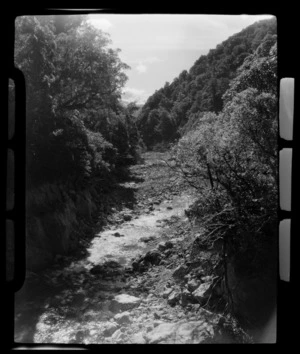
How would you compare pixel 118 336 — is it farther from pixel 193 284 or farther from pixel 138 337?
pixel 193 284

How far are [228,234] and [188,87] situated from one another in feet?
7.42

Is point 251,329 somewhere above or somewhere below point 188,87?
below

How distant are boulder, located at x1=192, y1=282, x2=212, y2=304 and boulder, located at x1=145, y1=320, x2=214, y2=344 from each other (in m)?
0.59

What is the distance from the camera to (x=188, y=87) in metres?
5.49

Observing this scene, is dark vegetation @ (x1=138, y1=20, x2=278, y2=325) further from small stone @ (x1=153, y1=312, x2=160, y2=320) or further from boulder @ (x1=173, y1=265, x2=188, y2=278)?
small stone @ (x1=153, y1=312, x2=160, y2=320)

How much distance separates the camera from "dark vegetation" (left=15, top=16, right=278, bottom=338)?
13.2 feet

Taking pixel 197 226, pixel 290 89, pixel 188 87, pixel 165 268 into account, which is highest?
pixel 188 87

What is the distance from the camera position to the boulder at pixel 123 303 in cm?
567

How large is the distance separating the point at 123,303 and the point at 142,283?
2.06ft

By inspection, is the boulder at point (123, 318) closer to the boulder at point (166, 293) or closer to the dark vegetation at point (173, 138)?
the boulder at point (166, 293)

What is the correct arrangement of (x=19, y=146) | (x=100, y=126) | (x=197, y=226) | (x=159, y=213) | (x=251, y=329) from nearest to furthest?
1. (x=19, y=146)
2. (x=251, y=329)
3. (x=197, y=226)
4. (x=159, y=213)
5. (x=100, y=126)

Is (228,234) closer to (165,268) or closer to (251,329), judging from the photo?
(251,329)

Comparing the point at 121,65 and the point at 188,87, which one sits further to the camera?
the point at 121,65

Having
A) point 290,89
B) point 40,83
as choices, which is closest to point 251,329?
point 290,89
